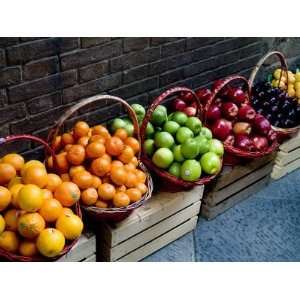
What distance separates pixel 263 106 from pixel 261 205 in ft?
2.44

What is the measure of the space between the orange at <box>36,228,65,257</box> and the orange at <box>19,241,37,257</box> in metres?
0.04

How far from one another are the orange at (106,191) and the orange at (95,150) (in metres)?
0.16

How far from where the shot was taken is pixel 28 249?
6.88 ft

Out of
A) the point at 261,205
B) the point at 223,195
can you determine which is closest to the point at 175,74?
the point at 223,195

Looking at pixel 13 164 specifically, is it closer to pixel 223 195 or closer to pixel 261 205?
pixel 223 195

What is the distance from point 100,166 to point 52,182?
265 millimetres

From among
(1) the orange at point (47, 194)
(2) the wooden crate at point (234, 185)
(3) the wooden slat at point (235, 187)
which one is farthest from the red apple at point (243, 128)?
(1) the orange at point (47, 194)

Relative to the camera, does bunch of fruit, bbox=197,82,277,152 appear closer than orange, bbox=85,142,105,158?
No

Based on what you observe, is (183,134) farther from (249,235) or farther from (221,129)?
(249,235)

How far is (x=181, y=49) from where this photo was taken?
3316 mm

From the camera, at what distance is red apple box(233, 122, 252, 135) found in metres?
3.10

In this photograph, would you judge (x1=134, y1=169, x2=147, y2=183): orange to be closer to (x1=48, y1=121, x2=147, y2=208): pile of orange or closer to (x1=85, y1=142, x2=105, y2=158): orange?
(x1=48, y1=121, x2=147, y2=208): pile of orange

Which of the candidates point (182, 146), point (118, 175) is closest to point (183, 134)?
point (182, 146)

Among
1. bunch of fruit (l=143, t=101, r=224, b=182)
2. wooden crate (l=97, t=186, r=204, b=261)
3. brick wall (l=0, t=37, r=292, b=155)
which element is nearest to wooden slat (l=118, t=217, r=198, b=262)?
wooden crate (l=97, t=186, r=204, b=261)
